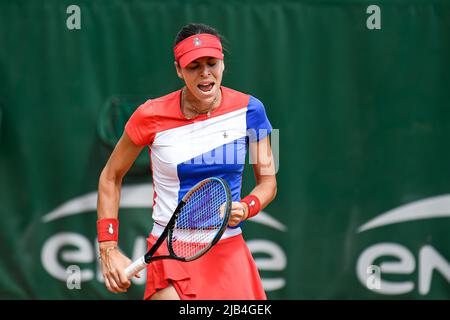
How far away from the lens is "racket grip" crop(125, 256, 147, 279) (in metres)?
3.07

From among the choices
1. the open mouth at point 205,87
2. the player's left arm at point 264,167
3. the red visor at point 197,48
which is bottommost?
the player's left arm at point 264,167

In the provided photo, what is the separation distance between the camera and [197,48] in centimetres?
310

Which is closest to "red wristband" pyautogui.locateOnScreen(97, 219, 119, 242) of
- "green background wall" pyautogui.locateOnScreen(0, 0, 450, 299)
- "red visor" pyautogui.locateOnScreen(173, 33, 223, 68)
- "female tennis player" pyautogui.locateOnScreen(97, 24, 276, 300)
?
"female tennis player" pyautogui.locateOnScreen(97, 24, 276, 300)

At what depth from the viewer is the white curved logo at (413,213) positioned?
4855 mm

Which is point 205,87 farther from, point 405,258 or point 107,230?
point 405,258

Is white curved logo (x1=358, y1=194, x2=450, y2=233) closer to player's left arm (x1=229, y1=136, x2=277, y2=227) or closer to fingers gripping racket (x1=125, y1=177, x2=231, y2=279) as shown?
player's left arm (x1=229, y1=136, x2=277, y2=227)

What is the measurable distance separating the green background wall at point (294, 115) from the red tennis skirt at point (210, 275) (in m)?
1.68

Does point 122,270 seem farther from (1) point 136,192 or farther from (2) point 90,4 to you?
(2) point 90,4

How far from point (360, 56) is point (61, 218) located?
6.58ft

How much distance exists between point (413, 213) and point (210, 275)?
2079 millimetres
